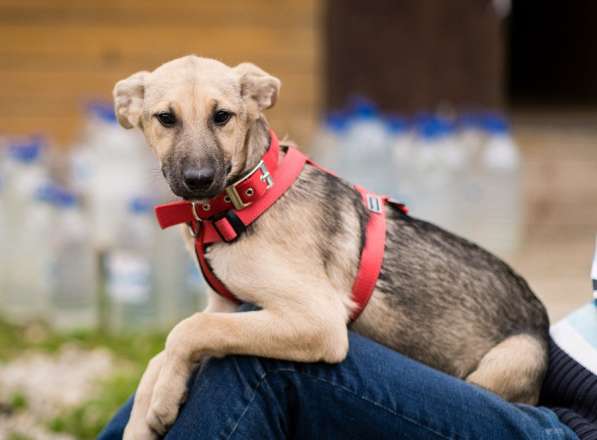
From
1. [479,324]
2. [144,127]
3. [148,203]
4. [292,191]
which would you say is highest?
[144,127]

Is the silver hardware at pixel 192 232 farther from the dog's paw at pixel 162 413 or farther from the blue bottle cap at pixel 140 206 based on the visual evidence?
the blue bottle cap at pixel 140 206

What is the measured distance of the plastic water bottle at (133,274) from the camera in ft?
17.6

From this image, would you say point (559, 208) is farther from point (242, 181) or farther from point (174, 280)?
point (242, 181)

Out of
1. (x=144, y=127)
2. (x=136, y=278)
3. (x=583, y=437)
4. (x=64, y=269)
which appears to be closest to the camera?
(x=583, y=437)

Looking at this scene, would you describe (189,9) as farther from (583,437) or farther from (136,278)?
(583,437)

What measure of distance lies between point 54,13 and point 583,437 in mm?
5498

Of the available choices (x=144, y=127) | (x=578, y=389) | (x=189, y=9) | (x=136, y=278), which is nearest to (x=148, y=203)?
(x=136, y=278)

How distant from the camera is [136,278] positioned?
5.36 m

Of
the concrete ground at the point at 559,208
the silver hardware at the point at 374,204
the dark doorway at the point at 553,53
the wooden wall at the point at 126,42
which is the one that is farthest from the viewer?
the dark doorway at the point at 553,53

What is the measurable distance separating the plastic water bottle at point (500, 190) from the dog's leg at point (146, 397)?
4.12 meters

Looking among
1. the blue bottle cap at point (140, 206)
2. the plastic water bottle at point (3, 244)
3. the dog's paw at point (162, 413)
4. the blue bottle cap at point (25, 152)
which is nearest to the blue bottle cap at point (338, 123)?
the blue bottle cap at point (140, 206)

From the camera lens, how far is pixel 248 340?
2391 mm

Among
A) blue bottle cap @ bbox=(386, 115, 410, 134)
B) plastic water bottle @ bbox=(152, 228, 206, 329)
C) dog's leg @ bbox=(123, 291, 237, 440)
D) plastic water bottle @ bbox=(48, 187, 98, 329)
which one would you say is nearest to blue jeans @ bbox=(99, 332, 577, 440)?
dog's leg @ bbox=(123, 291, 237, 440)

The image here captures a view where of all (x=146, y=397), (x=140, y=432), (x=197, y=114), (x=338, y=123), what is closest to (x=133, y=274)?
(x=338, y=123)
